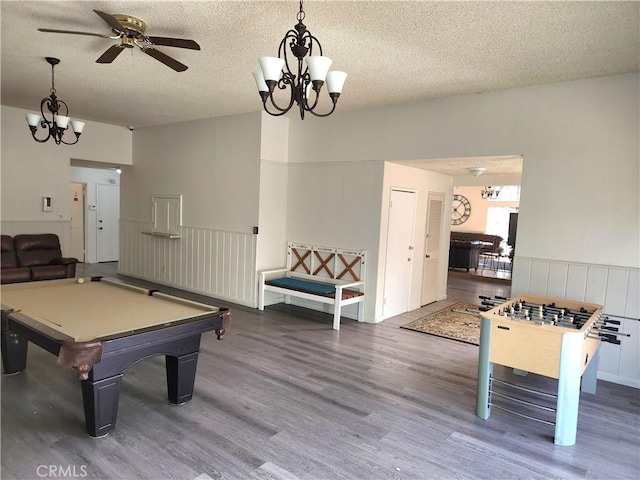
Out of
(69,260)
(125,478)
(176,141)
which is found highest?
(176,141)

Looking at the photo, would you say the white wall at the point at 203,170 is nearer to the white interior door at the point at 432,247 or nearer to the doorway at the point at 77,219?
the doorway at the point at 77,219

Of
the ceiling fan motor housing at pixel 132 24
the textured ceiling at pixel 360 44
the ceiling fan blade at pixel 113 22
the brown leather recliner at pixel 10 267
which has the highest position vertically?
the textured ceiling at pixel 360 44

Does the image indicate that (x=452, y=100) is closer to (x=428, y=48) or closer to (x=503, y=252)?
A: (x=428, y=48)

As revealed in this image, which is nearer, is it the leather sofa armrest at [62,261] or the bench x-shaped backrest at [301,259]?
the bench x-shaped backrest at [301,259]

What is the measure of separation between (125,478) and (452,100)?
448 cm

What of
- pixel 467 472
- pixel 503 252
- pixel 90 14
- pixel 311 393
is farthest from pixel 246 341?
pixel 503 252

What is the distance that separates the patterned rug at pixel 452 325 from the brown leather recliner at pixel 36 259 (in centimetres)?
501

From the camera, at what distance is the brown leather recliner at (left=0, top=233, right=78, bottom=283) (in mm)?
5910

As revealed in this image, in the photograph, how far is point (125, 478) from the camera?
228 cm

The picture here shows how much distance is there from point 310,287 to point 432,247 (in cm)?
211

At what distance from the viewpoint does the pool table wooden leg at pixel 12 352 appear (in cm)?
346

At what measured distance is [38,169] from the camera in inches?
262

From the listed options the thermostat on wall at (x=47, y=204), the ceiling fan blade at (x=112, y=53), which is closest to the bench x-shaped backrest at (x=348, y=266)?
the ceiling fan blade at (x=112, y=53)

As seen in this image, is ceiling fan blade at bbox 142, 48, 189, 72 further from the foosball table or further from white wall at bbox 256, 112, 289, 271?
the foosball table
